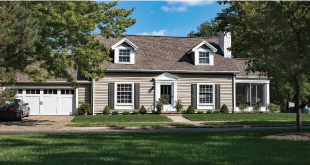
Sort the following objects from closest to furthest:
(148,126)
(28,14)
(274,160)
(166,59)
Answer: (274,160)
(28,14)
(148,126)
(166,59)

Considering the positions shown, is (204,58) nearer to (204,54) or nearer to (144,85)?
(204,54)

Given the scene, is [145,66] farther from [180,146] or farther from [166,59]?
[180,146]

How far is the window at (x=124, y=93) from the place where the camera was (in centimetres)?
2570

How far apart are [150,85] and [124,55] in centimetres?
326

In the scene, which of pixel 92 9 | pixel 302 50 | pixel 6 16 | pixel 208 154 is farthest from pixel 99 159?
pixel 92 9

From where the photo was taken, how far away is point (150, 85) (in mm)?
26203

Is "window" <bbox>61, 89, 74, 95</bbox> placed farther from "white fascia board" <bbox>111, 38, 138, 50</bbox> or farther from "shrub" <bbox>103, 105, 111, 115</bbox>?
"white fascia board" <bbox>111, 38, 138, 50</bbox>

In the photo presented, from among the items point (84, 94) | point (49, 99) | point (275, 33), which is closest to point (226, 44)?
point (84, 94)

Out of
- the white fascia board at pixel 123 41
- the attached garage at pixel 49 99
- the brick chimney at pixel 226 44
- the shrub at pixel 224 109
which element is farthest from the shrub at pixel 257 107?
the attached garage at pixel 49 99

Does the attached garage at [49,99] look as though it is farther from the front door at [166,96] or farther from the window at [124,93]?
the front door at [166,96]

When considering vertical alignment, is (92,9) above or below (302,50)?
above

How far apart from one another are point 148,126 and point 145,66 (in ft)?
31.3

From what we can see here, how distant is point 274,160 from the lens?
7.18 m

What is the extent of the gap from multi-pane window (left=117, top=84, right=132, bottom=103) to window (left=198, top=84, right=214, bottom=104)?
594 cm
